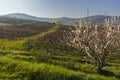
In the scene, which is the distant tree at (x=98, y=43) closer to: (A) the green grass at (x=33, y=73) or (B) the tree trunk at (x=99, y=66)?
(B) the tree trunk at (x=99, y=66)

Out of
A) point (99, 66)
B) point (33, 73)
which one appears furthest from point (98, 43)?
point (33, 73)

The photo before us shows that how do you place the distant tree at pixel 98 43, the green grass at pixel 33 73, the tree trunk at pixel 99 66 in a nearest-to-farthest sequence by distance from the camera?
the green grass at pixel 33 73 → the distant tree at pixel 98 43 → the tree trunk at pixel 99 66

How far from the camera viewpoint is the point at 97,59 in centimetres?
3291

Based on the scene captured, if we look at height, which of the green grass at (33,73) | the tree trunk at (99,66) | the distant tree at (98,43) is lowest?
the tree trunk at (99,66)

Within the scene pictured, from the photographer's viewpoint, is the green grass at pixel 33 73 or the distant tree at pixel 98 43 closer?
the green grass at pixel 33 73

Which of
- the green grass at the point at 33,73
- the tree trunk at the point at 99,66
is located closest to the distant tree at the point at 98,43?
the tree trunk at the point at 99,66

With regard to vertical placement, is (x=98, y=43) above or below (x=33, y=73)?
above

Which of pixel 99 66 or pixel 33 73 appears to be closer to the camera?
pixel 33 73

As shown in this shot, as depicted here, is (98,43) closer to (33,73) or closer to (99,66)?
(99,66)

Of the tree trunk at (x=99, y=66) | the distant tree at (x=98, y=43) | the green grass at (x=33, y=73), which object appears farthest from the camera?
the tree trunk at (x=99, y=66)

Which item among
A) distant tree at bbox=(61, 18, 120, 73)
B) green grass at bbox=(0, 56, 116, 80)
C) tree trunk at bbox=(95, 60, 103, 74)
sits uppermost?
distant tree at bbox=(61, 18, 120, 73)

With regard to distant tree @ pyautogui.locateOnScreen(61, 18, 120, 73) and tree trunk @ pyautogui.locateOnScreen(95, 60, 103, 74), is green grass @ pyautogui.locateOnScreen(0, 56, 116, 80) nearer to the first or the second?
tree trunk @ pyautogui.locateOnScreen(95, 60, 103, 74)

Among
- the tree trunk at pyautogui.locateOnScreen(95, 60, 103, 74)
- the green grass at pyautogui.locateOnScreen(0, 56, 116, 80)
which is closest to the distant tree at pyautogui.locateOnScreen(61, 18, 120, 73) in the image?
the tree trunk at pyautogui.locateOnScreen(95, 60, 103, 74)

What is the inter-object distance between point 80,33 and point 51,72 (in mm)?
8658
